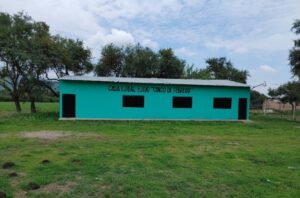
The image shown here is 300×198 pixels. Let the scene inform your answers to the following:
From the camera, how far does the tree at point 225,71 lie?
153 ft

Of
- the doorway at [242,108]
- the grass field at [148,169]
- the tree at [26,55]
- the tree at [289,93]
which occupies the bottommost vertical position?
the grass field at [148,169]

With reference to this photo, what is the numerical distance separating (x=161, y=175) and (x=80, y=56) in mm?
24962

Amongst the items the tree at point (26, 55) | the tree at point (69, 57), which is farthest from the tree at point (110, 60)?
the tree at point (26, 55)

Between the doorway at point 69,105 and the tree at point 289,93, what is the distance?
1949cm

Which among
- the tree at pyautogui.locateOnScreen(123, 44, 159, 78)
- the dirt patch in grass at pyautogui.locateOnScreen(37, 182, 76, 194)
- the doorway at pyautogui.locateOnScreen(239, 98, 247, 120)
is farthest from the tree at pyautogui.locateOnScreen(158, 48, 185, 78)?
the dirt patch in grass at pyautogui.locateOnScreen(37, 182, 76, 194)

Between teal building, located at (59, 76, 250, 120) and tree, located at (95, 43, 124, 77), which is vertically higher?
tree, located at (95, 43, 124, 77)

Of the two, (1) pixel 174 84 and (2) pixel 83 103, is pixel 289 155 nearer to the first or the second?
(1) pixel 174 84

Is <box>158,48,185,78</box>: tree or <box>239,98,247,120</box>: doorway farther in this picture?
<box>158,48,185,78</box>: tree

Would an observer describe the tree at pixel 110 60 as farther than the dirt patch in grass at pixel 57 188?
Yes

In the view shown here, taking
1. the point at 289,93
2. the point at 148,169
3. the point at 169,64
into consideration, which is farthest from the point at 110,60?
the point at 148,169

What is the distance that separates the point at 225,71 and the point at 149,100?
98.2 feet

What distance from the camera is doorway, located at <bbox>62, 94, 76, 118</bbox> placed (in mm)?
20672

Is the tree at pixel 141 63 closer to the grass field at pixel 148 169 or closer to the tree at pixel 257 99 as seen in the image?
the tree at pixel 257 99

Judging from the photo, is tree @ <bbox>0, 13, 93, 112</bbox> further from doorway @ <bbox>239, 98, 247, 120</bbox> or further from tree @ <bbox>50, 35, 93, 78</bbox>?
doorway @ <bbox>239, 98, 247, 120</bbox>
